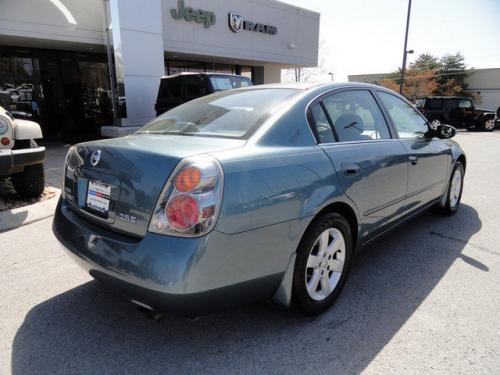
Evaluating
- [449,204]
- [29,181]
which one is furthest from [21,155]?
[449,204]

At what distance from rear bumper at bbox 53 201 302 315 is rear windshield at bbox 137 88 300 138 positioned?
746mm

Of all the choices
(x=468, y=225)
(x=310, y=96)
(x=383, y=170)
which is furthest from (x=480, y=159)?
(x=310, y=96)

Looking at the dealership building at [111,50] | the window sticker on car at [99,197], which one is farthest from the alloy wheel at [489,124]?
the window sticker on car at [99,197]

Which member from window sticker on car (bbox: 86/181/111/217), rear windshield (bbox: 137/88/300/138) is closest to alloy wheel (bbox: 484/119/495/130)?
rear windshield (bbox: 137/88/300/138)

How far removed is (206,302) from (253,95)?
163cm

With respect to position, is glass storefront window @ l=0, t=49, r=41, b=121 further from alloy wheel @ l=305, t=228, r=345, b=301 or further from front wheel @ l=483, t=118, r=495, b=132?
front wheel @ l=483, t=118, r=495, b=132

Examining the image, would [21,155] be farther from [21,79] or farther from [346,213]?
[21,79]

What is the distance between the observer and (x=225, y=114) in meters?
2.68

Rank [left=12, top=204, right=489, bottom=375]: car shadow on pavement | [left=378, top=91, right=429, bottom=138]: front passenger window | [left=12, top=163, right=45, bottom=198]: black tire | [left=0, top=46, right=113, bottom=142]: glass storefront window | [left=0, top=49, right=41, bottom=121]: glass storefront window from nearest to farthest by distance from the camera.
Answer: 1. [left=12, top=204, right=489, bottom=375]: car shadow on pavement
2. [left=378, top=91, right=429, bottom=138]: front passenger window
3. [left=12, top=163, right=45, bottom=198]: black tire
4. [left=0, top=49, right=41, bottom=121]: glass storefront window
5. [left=0, top=46, right=113, bottom=142]: glass storefront window

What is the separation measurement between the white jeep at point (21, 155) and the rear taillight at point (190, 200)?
11.3 ft

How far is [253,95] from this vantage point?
9.41 ft

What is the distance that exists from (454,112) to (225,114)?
2134cm

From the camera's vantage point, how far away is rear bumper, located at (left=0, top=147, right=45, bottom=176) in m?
4.34

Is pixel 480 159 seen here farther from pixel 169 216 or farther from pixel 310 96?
pixel 169 216
